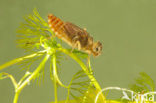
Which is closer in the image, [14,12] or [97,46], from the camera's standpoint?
[97,46]

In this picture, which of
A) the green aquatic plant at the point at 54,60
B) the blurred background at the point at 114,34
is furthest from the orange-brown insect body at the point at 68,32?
the blurred background at the point at 114,34

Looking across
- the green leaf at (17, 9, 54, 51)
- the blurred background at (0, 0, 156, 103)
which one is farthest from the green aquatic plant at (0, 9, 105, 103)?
the blurred background at (0, 0, 156, 103)

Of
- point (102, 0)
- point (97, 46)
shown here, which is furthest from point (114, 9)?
point (97, 46)

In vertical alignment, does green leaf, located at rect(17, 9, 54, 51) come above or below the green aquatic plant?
above

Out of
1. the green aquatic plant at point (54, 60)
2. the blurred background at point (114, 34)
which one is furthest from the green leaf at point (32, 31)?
the blurred background at point (114, 34)

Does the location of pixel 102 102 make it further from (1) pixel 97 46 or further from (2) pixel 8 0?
(2) pixel 8 0

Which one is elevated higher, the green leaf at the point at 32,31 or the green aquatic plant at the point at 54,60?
the green leaf at the point at 32,31

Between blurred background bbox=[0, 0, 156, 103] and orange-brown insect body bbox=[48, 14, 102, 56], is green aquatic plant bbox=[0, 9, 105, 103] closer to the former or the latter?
orange-brown insect body bbox=[48, 14, 102, 56]

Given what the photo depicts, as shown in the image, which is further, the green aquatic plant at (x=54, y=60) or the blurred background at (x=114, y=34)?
the blurred background at (x=114, y=34)

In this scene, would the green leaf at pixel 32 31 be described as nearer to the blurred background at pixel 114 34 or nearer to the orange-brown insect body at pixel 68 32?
the orange-brown insect body at pixel 68 32

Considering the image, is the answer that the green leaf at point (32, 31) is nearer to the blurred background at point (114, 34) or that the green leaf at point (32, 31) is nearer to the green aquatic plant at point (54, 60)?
the green aquatic plant at point (54, 60)

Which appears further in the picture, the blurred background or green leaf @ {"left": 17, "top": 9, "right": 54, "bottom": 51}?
the blurred background
